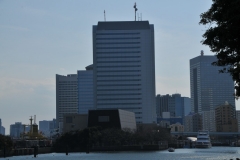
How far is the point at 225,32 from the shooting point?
38656mm

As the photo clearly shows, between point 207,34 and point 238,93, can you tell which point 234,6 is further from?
point 238,93

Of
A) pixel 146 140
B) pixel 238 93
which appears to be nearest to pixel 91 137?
pixel 146 140

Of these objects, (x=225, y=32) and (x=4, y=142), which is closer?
(x=225, y=32)

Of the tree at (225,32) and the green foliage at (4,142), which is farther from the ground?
the tree at (225,32)

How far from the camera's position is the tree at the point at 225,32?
124 ft

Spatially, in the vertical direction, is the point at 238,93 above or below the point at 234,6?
below

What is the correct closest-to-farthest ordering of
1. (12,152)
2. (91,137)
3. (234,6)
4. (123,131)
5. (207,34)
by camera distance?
(234,6) < (207,34) < (12,152) < (91,137) < (123,131)

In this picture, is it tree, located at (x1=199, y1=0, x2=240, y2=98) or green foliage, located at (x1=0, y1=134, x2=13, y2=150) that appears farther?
green foliage, located at (x1=0, y1=134, x2=13, y2=150)

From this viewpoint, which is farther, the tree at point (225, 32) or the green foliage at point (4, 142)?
the green foliage at point (4, 142)

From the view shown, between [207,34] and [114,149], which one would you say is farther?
[114,149]

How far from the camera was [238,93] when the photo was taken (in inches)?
1671

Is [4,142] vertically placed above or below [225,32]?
below

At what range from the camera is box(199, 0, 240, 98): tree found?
3791cm

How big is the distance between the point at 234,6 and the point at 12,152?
4899 inches
